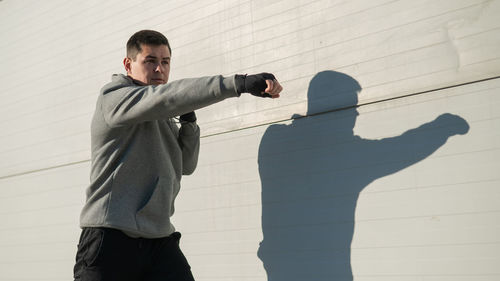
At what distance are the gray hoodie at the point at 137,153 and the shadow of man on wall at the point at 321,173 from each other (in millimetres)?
415

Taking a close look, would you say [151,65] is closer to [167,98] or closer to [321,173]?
[167,98]

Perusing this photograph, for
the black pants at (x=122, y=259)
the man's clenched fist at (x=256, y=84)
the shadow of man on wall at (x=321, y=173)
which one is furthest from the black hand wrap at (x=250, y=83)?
the black pants at (x=122, y=259)

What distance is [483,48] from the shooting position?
5.36 ft

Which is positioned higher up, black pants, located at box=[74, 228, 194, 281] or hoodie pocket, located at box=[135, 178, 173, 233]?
hoodie pocket, located at box=[135, 178, 173, 233]

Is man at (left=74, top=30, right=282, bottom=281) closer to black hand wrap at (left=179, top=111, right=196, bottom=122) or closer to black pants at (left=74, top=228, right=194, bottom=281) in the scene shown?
black pants at (left=74, top=228, right=194, bottom=281)

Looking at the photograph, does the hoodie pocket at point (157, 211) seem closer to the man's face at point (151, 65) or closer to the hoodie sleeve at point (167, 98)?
the hoodie sleeve at point (167, 98)

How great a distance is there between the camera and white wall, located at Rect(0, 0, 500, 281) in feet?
5.34

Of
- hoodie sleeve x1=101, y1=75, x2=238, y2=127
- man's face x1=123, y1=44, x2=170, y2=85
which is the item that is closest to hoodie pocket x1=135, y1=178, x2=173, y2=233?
hoodie sleeve x1=101, y1=75, x2=238, y2=127

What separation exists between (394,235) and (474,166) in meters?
0.34

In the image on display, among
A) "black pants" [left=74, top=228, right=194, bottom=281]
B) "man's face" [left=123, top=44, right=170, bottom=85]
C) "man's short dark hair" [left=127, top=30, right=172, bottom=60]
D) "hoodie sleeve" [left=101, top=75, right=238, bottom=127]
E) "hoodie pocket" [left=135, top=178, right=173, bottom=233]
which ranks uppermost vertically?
"man's short dark hair" [left=127, top=30, right=172, bottom=60]

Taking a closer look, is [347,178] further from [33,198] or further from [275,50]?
[33,198]

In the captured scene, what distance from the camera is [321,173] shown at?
1910 millimetres

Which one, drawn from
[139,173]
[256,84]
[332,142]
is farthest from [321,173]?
[139,173]

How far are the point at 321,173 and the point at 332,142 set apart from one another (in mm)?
121
